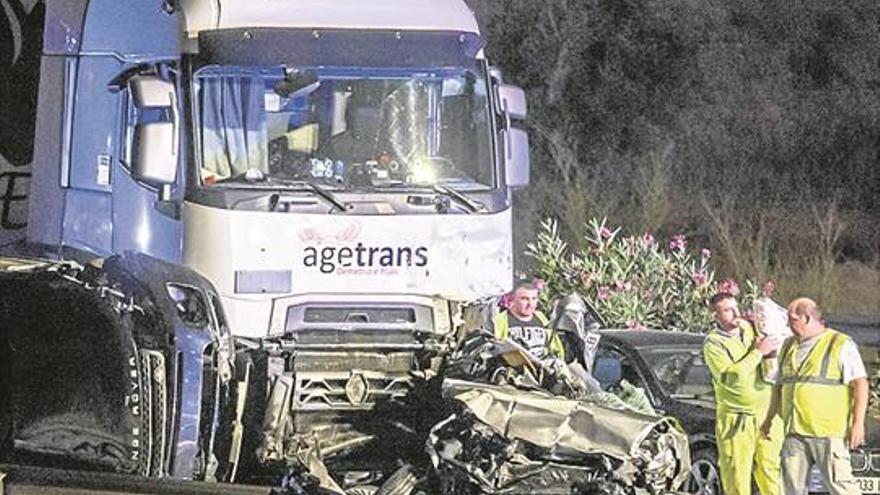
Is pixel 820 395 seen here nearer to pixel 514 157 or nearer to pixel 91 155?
pixel 514 157

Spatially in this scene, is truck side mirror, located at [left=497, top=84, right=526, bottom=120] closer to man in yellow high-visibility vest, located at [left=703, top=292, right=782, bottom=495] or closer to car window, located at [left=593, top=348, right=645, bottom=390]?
man in yellow high-visibility vest, located at [left=703, top=292, right=782, bottom=495]

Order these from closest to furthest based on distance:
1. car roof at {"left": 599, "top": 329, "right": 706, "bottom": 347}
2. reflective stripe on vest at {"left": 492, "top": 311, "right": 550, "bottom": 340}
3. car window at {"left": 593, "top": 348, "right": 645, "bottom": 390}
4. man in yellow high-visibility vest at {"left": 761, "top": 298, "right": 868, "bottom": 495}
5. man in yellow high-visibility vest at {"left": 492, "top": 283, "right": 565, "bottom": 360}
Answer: man in yellow high-visibility vest at {"left": 761, "top": 298, "right": 868, "bottom": 495} → reflective stripe on vest at {"left": 492, "top": 311, "right": 550, "bottom": 340} → man in yellow high-visibility vest at {"left": 492, "top": 283, "right": 565, "bottom": 360} → car window at {"left": 593, "top": 348, "right": 645, "bottom": 390} → car roof at {"left": 599, "top": 329, "right": 706, "bottom": 347}

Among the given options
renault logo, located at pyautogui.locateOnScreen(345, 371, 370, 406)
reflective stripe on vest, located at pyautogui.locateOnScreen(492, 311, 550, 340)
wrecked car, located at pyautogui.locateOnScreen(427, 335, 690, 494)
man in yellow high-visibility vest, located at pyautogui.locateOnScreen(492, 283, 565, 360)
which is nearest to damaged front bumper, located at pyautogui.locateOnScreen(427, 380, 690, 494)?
wrecked car, located at pyautogui.locateOnScreen(427, 335, 690, 494)

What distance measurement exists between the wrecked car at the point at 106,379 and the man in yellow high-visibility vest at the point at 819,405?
13.3ft

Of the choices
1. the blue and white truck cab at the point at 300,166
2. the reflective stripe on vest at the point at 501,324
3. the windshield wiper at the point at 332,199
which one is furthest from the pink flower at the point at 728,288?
the windshield wiper at the point at 332,199

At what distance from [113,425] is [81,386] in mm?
283

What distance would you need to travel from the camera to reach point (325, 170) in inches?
499

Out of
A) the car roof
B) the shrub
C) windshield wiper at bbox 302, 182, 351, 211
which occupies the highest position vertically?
windshield wiper at bbox 302, 182, 351, 211

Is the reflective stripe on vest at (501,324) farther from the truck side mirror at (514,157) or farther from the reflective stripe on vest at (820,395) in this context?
the reflective stripe on vest at (820,395)

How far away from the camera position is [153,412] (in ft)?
34.5

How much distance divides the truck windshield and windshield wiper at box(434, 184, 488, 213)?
45 mm

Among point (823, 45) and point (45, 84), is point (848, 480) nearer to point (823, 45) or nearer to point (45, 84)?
point (45, 84)

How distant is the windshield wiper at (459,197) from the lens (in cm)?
1274

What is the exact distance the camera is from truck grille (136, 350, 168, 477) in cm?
1045
